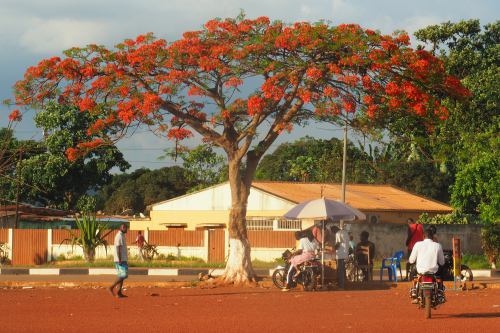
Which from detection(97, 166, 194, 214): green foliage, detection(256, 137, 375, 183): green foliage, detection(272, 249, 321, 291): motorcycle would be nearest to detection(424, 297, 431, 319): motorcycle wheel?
detection(272, 249, 321, 291): motorcycle

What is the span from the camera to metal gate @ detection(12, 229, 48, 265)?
137ft

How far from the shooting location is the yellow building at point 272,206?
47.4 meters

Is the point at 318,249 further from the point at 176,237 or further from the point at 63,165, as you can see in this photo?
the point at 63,165

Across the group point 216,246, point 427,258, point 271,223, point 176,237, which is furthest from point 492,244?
point 427,258

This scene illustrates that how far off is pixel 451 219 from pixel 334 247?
26.9 metres

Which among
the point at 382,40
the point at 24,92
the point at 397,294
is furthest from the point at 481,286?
the point at 24,92

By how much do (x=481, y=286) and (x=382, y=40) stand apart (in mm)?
6597

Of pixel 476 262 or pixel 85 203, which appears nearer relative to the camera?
pixel 476 262

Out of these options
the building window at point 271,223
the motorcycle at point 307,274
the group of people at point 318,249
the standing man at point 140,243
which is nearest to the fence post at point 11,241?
the standing man at point 140,243

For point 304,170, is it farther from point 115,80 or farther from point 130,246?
point 115,80

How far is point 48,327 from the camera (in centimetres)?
1433

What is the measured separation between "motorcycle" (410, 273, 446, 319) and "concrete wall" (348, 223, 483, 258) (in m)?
22.3

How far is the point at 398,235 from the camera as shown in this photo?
137ft

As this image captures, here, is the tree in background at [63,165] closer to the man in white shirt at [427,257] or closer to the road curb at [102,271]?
the road curb at [102,271]
